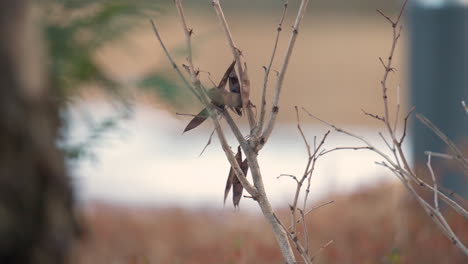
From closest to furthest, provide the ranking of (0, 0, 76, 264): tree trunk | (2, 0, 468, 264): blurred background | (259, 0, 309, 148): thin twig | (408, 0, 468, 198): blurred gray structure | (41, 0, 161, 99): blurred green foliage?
(259, 0, 309, 148): thin twig
(0, 0, 76, 264): tree trunk
(2, 0, 468, 264): blurred background
(41, 0, 161, 99): blurred green foliage
(408, 0, 468, 198): blurred gray structure

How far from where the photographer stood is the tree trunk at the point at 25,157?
3148 millimetres

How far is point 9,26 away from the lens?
3.18 m

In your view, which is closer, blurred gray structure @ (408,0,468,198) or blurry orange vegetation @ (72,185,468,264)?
blurry orange vegetation @ (72,185,468,264)

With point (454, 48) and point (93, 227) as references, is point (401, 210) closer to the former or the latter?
point (454, 48)

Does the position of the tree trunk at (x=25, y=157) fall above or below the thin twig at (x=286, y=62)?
above

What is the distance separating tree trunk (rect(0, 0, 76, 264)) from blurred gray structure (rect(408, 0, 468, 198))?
203 cm

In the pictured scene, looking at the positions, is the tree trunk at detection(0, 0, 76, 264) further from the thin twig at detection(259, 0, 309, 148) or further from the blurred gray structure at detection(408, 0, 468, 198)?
the blurred gray structure at detection(408, 0, 468, 198)

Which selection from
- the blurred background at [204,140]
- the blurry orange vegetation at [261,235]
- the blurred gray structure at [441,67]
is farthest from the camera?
the blurred gray structure at [441,67]

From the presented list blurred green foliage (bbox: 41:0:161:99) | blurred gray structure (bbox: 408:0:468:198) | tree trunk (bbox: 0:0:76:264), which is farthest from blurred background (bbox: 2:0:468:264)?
blurred gray structure (bbox: 408:0:468:198)

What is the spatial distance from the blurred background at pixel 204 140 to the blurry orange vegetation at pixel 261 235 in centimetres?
1

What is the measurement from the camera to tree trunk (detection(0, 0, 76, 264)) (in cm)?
315

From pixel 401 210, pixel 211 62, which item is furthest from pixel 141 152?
pixel 401 210

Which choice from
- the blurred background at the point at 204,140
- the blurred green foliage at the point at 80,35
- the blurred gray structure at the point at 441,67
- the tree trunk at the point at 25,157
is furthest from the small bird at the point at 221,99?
the blurred gray structure at the point at 441,67

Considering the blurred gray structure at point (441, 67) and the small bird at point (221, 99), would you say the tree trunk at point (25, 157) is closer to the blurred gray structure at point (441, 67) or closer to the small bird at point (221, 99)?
the small bird at point (221, 99)
